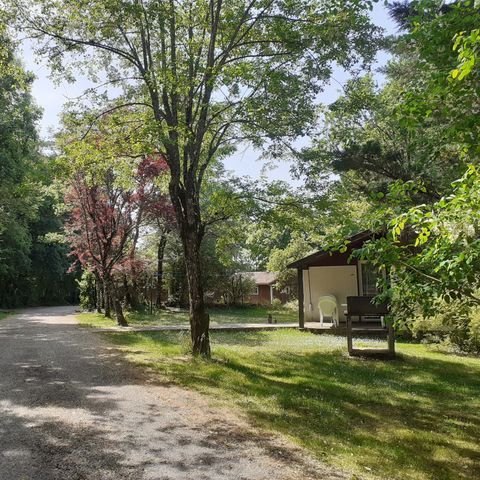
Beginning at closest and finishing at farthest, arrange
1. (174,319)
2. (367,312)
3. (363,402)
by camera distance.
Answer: (363,402), (367,312), (174,319)

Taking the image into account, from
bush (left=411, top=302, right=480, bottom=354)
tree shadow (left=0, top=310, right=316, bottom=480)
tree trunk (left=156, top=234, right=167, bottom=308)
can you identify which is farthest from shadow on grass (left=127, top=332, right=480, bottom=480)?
tree trunk (left=156, top=234, right=167, bottom=308)

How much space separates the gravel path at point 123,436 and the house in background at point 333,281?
1178 cm

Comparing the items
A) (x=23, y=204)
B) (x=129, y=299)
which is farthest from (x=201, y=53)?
(x=129, y=299)

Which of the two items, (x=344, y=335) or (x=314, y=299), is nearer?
(x=344, y=335)

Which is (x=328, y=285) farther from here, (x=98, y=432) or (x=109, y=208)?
(x=98, y=432)

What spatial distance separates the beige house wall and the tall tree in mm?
9450

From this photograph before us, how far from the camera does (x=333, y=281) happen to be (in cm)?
1980

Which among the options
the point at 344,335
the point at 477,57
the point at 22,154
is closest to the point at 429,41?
the point at 477,57

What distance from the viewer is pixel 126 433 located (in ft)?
18.1

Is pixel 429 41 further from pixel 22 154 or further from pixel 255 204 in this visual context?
pixel 22 154

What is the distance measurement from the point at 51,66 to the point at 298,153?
6.60 meters

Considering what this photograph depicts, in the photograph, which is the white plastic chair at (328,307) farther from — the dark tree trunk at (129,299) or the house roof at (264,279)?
the house roof at (264,279)

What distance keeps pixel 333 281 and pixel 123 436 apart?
15.4 metres

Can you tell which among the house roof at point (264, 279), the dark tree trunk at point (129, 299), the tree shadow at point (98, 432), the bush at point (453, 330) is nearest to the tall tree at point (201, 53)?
the tree shadow at point (98, 432)
